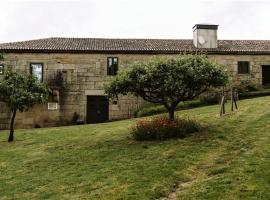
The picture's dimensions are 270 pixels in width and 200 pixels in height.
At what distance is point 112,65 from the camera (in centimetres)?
3173

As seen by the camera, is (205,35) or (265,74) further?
(205,35)

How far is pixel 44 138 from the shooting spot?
2056cm

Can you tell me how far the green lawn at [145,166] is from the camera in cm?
1080

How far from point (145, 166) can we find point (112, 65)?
19307 millimetres

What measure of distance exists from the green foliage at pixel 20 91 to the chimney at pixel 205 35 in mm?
16031

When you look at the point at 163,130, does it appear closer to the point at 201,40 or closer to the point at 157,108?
the point at 157,108

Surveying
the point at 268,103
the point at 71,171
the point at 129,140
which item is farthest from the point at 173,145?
the point at 268,103

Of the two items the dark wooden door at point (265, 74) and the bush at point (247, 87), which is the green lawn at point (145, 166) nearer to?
the bush at point (247, 87)

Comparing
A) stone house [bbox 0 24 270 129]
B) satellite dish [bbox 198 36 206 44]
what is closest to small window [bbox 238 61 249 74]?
satellite dish [bbox 198 36 206 44]

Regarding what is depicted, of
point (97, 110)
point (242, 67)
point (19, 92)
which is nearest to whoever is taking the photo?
point (19, 92)

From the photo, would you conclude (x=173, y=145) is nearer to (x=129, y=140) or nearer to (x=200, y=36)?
(x=129, y=140)

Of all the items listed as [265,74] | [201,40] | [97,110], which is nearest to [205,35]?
[201,40]

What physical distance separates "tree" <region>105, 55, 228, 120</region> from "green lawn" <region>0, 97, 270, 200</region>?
Result: 199cm

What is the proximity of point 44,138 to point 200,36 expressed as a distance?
17907mm
